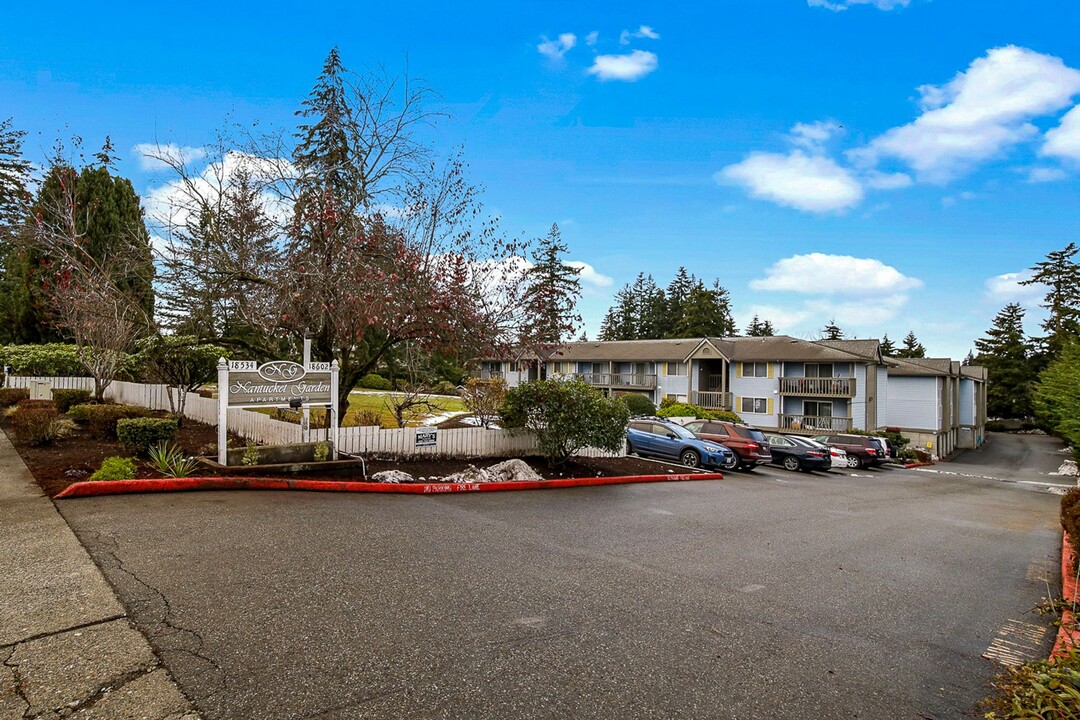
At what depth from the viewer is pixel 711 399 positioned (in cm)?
4138

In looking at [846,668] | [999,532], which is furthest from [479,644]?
[999,532]

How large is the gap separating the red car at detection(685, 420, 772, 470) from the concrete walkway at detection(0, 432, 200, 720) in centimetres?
1631

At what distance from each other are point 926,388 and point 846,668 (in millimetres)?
42771

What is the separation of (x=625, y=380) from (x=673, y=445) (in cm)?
2720

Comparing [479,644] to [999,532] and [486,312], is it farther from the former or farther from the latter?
[999,532]

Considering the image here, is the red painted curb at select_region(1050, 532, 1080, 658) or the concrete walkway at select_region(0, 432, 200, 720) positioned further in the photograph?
the red painted curb at select_region(1050, 532, 1080, 658)

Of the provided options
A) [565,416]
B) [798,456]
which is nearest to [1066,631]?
[565,416]

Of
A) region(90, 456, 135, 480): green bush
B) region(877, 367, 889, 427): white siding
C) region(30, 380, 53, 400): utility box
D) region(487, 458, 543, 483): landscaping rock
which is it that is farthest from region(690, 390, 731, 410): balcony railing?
region(90, 456, 135, 480): green bush

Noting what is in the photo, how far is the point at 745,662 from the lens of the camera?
381 cm

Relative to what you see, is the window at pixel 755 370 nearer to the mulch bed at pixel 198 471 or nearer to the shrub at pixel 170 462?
the mulch bed at pixel 198 471

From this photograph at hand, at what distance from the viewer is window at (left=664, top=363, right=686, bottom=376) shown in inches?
1681

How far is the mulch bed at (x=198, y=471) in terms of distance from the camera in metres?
8.00

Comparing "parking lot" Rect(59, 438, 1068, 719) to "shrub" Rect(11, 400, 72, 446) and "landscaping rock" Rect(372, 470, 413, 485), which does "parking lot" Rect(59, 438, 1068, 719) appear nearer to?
"landscaping rock" Rect(372, 470, 413, 485)

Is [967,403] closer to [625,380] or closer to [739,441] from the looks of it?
[625,380]
